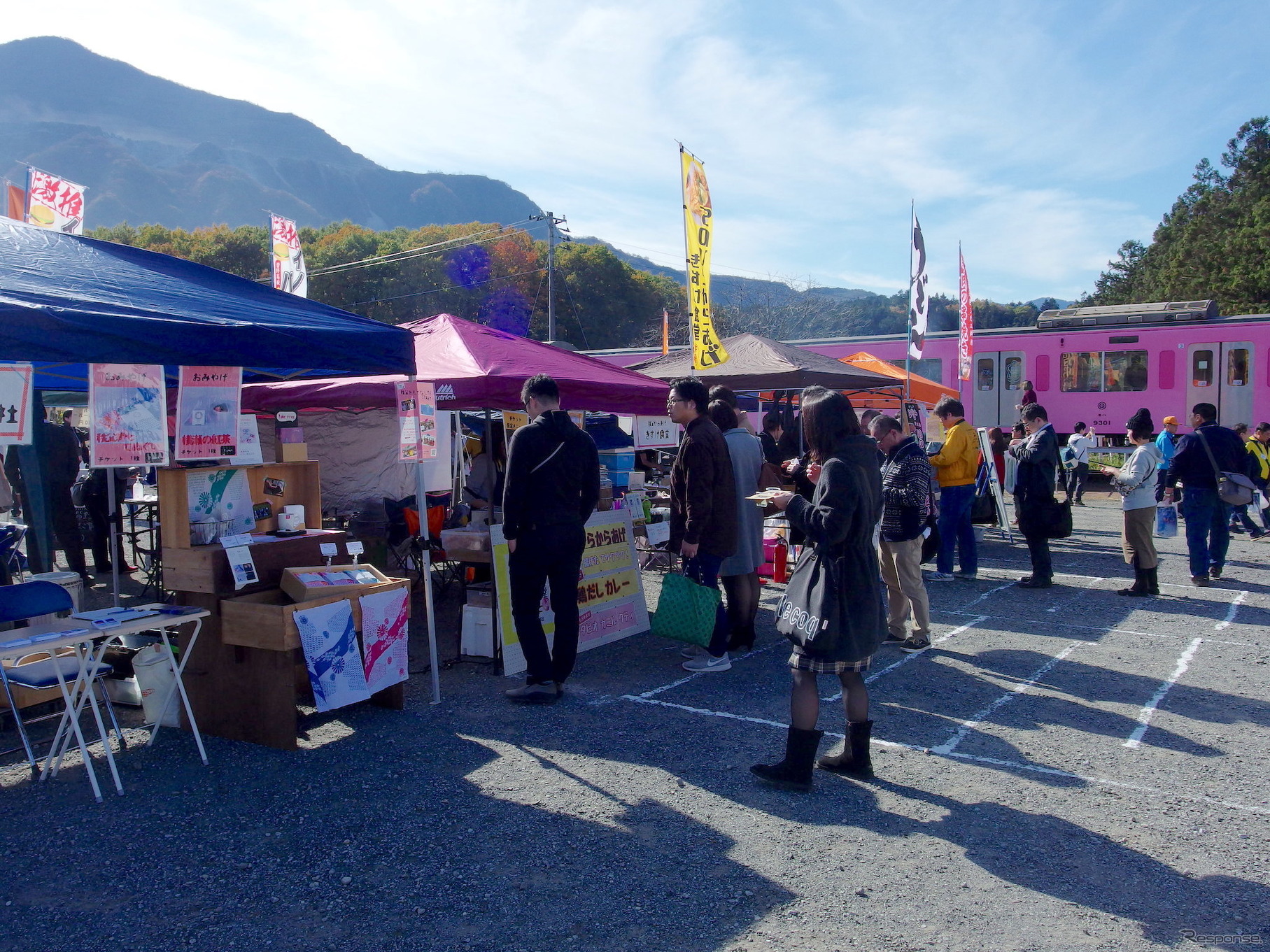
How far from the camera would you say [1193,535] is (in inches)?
321

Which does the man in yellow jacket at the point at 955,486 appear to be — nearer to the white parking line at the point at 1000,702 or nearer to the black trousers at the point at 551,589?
the white parking line at the point at 1000,702

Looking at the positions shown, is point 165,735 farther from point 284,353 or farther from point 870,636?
point 870,636

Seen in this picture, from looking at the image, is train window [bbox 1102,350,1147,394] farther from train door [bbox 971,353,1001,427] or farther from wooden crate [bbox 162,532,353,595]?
wooden crate [bbox 162,532,353,595]

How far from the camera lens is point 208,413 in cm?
450

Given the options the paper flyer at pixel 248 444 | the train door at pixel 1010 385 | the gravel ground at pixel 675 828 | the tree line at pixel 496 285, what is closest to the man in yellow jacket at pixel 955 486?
the gravel ground at pixel 675 828

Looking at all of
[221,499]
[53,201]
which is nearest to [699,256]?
[221,499]

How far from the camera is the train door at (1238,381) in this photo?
644 inches

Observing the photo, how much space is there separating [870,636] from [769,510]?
4711 mm

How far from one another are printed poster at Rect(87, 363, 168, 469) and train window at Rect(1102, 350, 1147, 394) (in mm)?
18212

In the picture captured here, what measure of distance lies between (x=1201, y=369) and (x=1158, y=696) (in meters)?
14.7

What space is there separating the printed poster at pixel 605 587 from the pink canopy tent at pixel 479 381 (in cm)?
107

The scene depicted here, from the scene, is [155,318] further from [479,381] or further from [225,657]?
[479,381]

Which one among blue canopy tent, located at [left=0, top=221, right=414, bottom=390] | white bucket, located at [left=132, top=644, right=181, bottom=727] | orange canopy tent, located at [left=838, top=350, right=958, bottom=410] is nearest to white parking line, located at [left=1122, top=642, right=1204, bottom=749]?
blue canopy tent, located at [left=0, top=221, right=414, bottom=390]

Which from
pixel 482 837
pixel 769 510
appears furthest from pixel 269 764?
pixel 769 510
